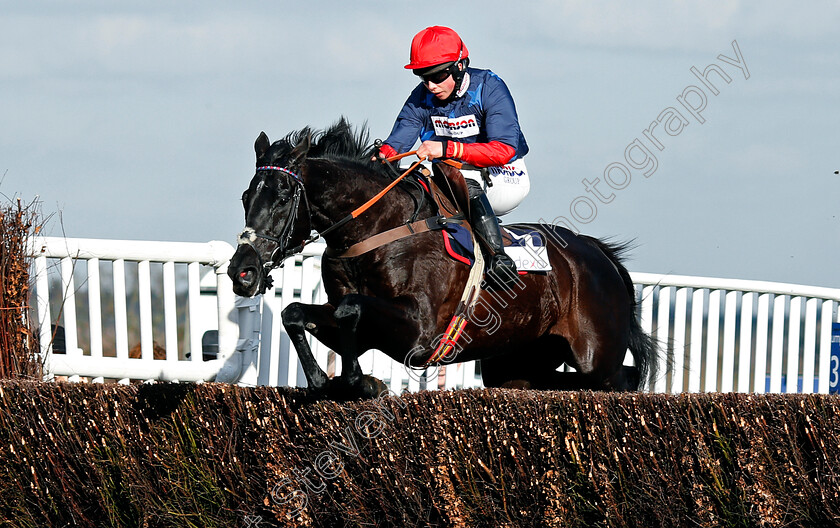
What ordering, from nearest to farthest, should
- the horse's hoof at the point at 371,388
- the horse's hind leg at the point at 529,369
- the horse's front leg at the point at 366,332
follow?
1. the horse's front leg at the point at 366,332
2. the horse's hoof at the point at 371,388
3. the horse's hind leg at the point at 529,369

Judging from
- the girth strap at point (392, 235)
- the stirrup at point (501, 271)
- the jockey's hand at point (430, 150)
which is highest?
the jockey's hand at point (430, 150)

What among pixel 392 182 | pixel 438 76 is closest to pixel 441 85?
pixel 438 76

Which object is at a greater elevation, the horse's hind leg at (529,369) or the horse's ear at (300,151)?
the horse's ear at (300,151)

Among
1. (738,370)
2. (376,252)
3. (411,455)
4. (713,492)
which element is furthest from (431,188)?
(738,370)

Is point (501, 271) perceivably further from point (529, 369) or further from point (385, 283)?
point (529, 369)

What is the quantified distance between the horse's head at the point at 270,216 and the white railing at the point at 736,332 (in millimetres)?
3934

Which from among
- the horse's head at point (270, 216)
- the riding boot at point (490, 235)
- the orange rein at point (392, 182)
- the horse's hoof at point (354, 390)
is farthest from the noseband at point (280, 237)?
the riding boot at point (490, 235)

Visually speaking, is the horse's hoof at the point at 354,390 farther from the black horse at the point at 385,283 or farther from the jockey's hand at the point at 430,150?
the jockey's hand at the point at 430,150

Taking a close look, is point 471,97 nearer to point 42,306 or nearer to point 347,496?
point 347,496

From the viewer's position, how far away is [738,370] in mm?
7879

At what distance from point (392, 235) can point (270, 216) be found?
2.22 feet

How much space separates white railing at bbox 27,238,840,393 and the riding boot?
71.6 inches

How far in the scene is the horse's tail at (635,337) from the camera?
249 inches

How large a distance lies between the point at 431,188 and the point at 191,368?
210 cm
